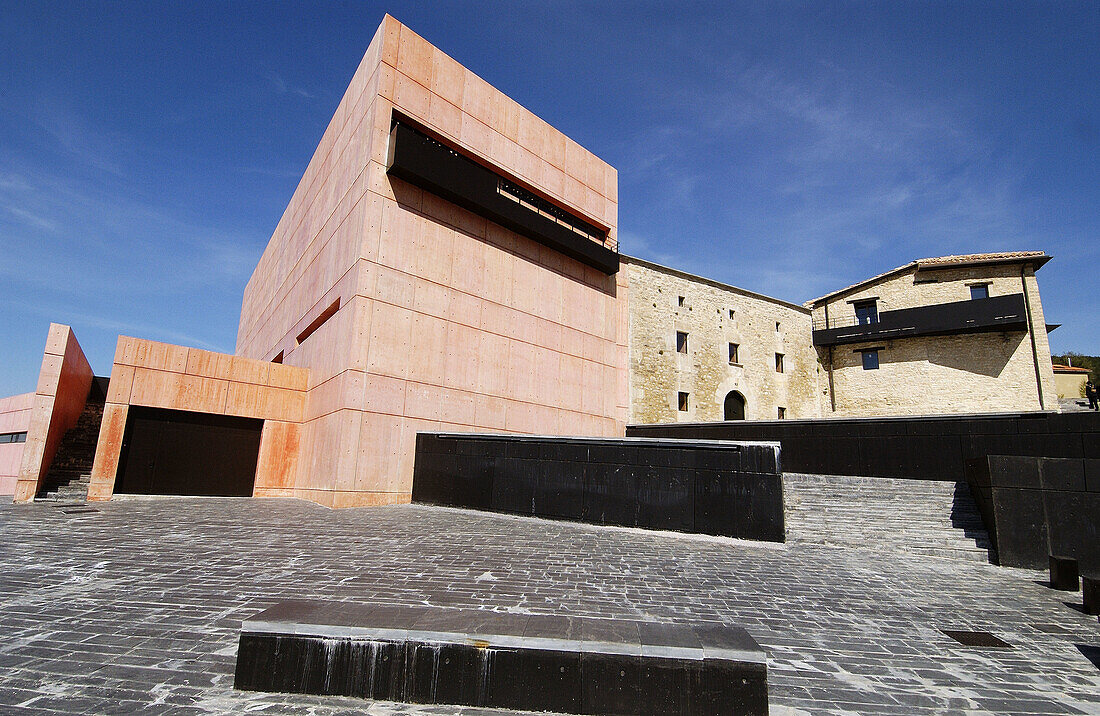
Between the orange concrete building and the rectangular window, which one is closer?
the orange concrete building

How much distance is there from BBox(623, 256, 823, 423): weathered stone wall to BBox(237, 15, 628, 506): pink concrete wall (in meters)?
2.55

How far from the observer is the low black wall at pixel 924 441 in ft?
43.9

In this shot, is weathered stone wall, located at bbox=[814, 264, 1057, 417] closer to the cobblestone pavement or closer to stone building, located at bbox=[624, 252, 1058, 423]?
stone building, located at bbox=[624, 252, 1058, 423]

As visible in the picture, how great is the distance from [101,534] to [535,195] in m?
16.9

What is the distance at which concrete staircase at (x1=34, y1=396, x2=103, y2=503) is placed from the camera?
582 inches

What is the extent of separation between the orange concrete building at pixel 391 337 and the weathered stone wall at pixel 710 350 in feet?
12.9

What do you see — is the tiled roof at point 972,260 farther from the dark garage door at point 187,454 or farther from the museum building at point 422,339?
the dark garage door at point 187,454

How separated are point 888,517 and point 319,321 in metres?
17.7

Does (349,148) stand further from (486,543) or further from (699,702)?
(699,702)

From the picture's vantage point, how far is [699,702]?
3219 millimetres

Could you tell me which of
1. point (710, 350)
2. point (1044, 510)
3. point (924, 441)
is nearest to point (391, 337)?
point (1044, 510)

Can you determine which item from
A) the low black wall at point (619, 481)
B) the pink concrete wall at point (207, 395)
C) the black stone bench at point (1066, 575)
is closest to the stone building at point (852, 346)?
the low black wall at point (619, 481)

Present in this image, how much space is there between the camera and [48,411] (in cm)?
1430

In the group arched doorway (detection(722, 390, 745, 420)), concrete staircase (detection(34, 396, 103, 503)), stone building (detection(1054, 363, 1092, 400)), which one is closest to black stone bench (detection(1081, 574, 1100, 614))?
concrete staircase (detection(34, 396, 103, 503))
